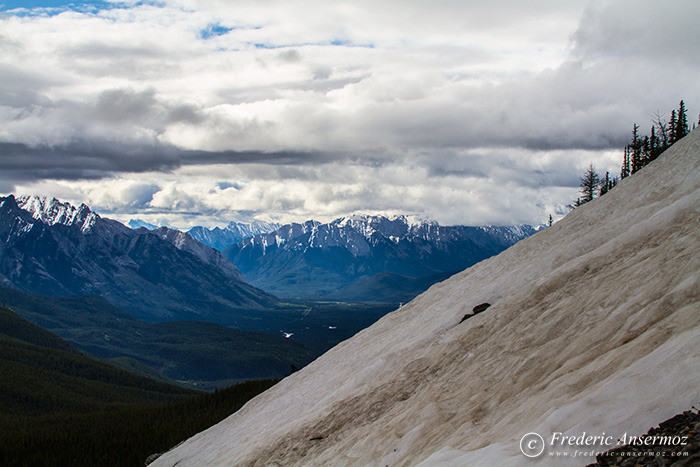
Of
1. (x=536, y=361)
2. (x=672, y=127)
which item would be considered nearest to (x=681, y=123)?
(x=672, y=127)

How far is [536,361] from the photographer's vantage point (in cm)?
2672

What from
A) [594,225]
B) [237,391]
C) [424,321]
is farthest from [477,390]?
[237,391]

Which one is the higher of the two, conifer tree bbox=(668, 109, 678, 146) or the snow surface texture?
conifer tree bbox=(668, 109, 678, 146)

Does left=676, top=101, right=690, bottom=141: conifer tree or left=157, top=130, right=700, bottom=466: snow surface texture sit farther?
left=676, top=101, right=690, bottom=141: conifer tree

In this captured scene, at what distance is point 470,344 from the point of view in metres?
35.2

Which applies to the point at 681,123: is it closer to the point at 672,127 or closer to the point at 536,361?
the point at 672,127

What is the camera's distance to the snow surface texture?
745 inches

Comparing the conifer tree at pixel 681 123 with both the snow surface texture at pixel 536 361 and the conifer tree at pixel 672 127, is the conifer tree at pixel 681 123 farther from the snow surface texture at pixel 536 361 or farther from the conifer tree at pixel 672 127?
the snow surface texture at pixel 536 361

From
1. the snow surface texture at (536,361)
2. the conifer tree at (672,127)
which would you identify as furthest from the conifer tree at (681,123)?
the snow surface texture at (536,361)

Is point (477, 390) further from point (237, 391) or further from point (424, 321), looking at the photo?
point (237, 391)

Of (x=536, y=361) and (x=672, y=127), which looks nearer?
(x=536, y=361)

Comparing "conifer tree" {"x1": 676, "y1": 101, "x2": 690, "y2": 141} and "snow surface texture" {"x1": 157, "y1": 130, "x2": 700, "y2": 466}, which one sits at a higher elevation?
"conifer tree" {"x1": 676, "y1": 101, "x2": 690, "y2": 141}

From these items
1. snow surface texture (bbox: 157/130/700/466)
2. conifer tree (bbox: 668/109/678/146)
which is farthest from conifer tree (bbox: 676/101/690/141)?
snow surface texture (bbox: 157/130/700/466)

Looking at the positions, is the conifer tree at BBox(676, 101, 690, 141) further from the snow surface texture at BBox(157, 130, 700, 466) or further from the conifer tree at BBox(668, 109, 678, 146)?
the snow surface texture at BBox(157, 130, 700, 466)
